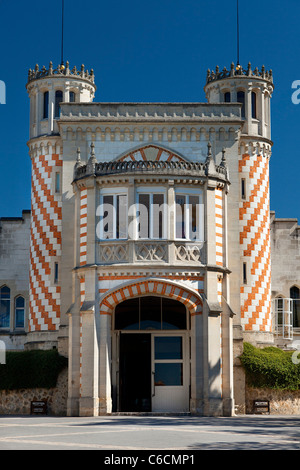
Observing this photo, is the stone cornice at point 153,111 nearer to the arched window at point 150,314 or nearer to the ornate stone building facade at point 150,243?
the ornate stone building facade at point 150,243

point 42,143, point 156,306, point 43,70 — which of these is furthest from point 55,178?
point 156,306

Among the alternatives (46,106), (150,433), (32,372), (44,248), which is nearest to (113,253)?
(32,372)

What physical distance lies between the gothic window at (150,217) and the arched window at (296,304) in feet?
46.4

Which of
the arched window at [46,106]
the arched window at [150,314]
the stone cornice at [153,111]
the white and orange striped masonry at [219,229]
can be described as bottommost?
the arched window at [150,314]

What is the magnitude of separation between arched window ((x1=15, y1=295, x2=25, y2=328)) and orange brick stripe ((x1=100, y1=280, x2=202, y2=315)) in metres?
12.0

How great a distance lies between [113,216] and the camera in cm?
3575

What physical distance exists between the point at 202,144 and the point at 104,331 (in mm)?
10553

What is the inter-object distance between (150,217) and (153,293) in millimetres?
3027

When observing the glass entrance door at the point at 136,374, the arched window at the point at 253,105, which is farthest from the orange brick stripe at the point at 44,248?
the arched window at the point at 253,105

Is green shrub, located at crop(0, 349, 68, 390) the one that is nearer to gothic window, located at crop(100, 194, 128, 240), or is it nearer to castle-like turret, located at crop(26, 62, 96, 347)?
castle-like turret, located at crop(26, 62, 96, 347)

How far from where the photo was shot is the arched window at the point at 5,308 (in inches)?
1823

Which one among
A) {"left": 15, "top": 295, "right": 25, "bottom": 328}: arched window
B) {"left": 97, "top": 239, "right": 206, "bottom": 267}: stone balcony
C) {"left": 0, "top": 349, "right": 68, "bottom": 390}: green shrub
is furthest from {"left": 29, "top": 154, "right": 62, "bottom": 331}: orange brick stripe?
{"left": 97, "top": 239, "right": 206, "bottom": 267}: stone balcony

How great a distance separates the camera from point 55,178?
42.0m

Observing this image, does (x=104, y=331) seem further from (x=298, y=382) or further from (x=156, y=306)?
(x=298, y=382)
